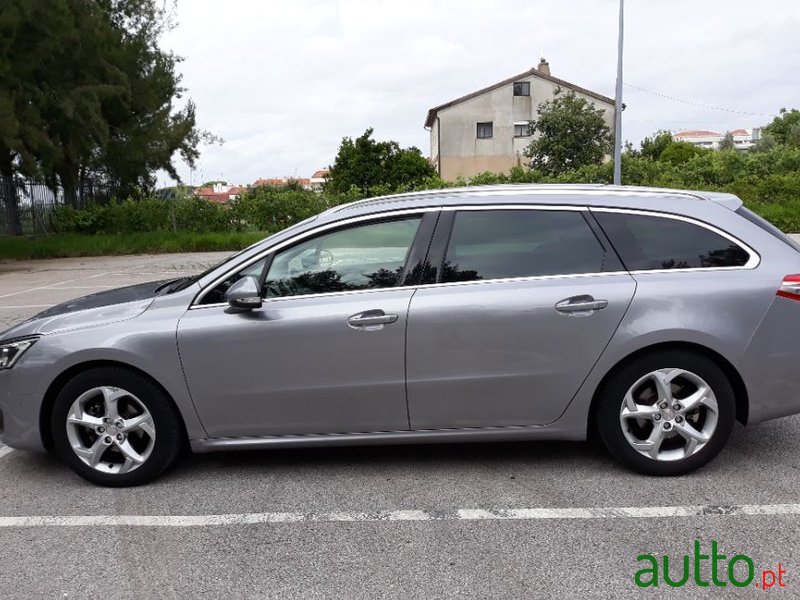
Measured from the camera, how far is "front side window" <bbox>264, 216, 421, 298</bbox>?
3.93 m

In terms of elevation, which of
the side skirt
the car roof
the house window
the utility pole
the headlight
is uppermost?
the house window

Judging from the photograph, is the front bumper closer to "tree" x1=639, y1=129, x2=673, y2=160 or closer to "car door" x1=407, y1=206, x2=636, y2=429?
"car door" x1=407, y1=206, x2=636, y2=429

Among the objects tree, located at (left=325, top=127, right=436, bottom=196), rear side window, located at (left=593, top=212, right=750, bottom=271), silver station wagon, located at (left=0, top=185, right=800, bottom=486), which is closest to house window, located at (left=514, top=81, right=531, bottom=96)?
tree, located at (left=325, top=127, right=436, bottom=196)

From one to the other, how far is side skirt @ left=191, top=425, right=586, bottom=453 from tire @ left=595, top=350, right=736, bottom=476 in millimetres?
223

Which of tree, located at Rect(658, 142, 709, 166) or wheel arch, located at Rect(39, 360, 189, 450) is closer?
wheel arch, located at Rect(39, 360, 189, 450)

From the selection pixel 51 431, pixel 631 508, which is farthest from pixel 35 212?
pixel 631 508

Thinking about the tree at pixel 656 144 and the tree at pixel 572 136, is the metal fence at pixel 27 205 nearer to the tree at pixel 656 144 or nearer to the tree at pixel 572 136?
the tree at pixel 572 136

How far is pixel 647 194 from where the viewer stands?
13.4ft

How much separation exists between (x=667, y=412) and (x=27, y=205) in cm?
2547

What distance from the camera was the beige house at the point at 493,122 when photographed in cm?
5041

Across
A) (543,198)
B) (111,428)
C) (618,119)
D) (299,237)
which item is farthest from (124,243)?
(543,198)

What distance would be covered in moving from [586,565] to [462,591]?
1.82 feet

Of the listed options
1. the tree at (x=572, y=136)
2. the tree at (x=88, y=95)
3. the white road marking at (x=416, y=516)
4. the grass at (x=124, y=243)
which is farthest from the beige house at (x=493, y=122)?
the white road marking at (x=416, y=516)

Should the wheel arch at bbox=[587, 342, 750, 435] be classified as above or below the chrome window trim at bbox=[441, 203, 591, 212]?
below
